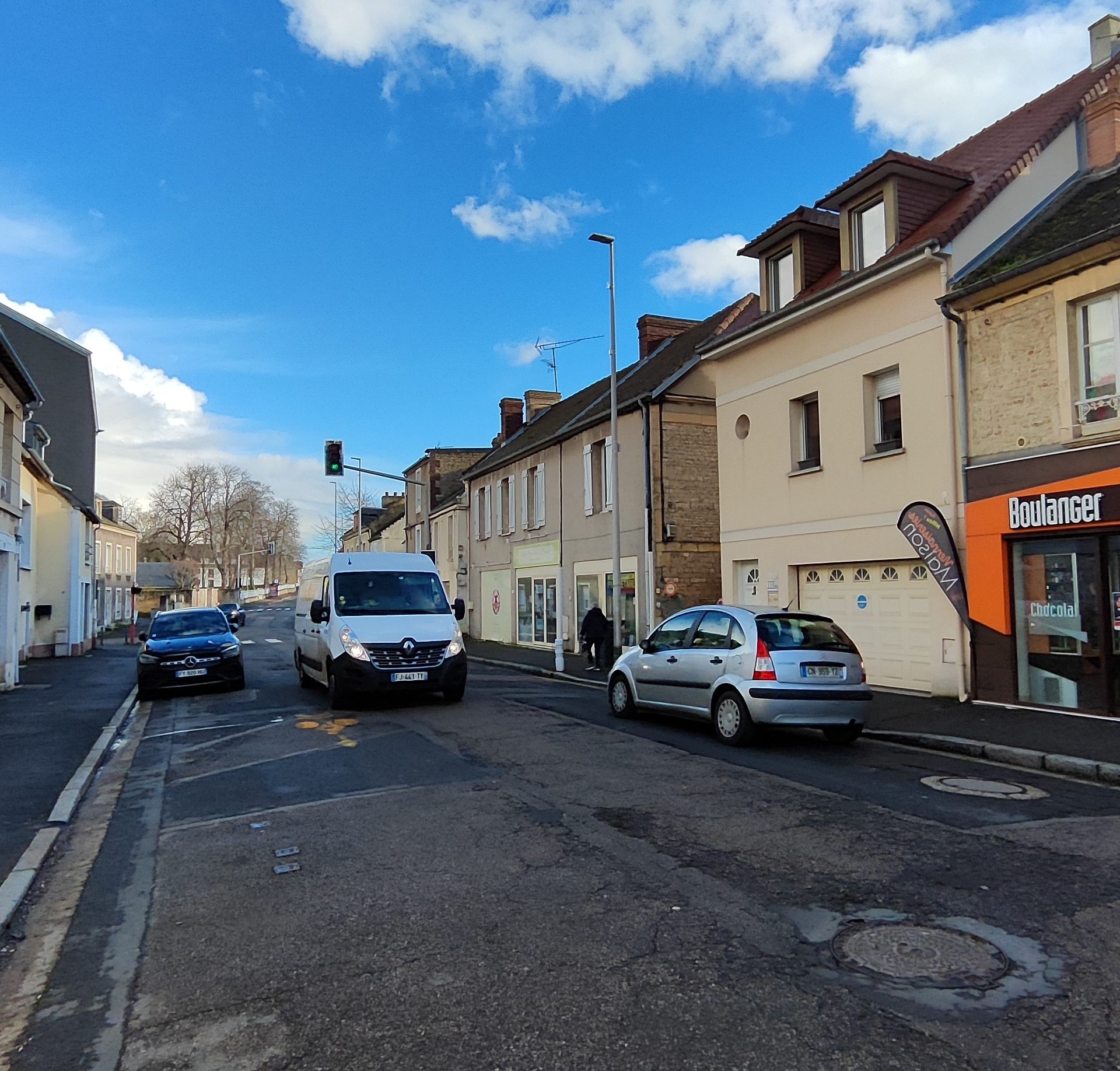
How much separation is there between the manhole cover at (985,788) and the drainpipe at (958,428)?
4832 millimetres

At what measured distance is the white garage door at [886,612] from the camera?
44.8 feet

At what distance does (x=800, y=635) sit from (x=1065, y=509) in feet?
13.7

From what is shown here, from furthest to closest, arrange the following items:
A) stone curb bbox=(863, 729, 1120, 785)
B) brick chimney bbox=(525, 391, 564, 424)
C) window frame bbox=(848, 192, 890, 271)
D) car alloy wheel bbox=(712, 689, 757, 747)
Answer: brick chimney bbox=(525, 391, 564, 424)
window frame bbox=(848, 192, 890, 271)
car alloy wheel bbox=(712, 689, 757, 747)
stone curb bbox=(863, 729, 1120, 785)

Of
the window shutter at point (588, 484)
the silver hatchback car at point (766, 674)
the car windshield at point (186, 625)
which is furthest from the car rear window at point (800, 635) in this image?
the window shutter at point (588, 484)

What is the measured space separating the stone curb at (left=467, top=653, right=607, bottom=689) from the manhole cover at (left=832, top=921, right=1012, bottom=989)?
13027 mm

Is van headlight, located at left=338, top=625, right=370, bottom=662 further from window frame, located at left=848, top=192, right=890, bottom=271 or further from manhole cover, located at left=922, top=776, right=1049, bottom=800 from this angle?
window frame, located at left=848, top=192, right=890, bottom=271

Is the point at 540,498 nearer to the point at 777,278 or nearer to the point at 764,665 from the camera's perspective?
the point at 777,278

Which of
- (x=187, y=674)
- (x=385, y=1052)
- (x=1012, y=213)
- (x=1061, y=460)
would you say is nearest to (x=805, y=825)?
(x=385, y=1052)

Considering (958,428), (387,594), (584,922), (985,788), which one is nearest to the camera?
(584,922)

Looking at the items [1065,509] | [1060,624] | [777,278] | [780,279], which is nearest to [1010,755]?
[1060,624]

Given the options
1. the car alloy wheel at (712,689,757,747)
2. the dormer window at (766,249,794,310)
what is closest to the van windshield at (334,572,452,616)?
the car alloy wheel at (712,689,757,747)

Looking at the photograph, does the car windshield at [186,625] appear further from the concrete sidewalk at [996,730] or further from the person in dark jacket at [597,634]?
the concrete sidewalk at [996,730]

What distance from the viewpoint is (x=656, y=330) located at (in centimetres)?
2748

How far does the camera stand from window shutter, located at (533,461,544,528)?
2772 cm
